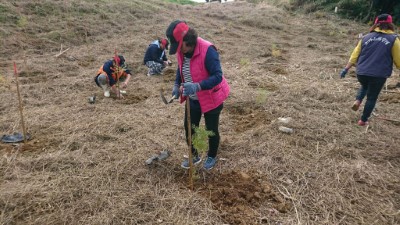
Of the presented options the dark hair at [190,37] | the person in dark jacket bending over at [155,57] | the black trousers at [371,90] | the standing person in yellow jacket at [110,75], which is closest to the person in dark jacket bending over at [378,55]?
the black trousers at [371,90]

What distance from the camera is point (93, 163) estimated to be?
337cm

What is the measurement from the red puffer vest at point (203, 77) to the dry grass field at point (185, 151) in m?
0.80

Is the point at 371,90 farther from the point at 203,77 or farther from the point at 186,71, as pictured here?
the point at 186,71

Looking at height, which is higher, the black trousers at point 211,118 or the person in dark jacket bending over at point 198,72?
the person in dark jacket bending over at point 198,72

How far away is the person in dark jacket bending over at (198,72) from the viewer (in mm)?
2574

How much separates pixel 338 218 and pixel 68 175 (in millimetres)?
2666

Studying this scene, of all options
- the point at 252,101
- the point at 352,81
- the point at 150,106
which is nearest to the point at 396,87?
the point at 352,81

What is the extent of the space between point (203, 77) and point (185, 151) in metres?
1.19

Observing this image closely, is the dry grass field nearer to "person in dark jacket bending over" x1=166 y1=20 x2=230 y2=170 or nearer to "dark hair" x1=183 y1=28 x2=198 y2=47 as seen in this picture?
"person in dark jacket bending over" x1=166 y1=20 x2=230 y2=170

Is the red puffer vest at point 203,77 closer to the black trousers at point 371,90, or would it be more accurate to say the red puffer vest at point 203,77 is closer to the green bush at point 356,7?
the black trousers at point 371,90

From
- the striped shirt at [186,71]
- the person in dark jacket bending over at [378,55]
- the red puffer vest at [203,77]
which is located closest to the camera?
the red puffer vest at [203,77]

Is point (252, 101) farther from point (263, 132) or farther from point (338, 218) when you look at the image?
point (338, 218)

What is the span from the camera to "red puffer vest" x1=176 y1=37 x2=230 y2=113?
269 cm

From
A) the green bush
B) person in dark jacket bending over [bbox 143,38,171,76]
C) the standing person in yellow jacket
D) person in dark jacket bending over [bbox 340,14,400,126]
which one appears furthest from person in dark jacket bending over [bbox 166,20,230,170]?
the green bush
